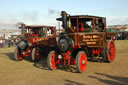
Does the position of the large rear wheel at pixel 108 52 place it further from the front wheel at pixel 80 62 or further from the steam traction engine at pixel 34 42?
the steam traction engine at pixel 34 42

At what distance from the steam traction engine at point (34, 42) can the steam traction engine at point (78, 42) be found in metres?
1.62

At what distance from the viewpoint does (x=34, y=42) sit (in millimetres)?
8391

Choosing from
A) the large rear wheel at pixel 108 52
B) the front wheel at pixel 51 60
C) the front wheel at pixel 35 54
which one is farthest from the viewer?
the front wheel at pixel 35 54

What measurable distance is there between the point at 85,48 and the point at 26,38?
3771 mm

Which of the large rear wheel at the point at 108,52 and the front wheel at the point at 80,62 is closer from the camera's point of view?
the front wheel at the point at 80,62

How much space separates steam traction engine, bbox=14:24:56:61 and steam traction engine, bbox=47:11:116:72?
1.62 meters

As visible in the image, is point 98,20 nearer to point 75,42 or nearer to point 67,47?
point 75,42

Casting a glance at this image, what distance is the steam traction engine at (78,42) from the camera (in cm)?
553

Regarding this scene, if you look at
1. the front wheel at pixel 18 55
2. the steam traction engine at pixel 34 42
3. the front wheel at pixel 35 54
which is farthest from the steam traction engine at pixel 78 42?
the front wheel at pixel 18 55

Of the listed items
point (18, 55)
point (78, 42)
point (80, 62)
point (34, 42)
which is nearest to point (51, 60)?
point (80, 62)

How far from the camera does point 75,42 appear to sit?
18.9 feet

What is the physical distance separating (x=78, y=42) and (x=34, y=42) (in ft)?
11.2

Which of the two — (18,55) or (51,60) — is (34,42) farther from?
(51,60)

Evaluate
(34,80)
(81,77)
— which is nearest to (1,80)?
(34,80)
